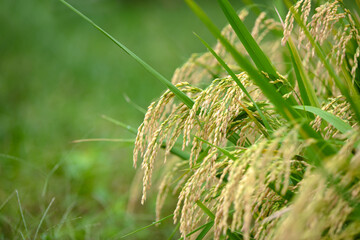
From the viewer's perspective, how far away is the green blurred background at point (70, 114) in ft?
7.28

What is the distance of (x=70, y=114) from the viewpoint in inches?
157

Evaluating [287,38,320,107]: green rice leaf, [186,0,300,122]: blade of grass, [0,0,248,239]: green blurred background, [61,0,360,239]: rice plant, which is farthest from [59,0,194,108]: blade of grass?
[0,0,248,239]: green blurred background

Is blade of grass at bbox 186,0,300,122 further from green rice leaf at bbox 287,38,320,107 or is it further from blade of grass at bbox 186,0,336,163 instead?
green rice leaf at bbox 287,38,320,107

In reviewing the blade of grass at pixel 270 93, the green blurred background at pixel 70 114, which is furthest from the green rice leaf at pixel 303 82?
the green blurred background at pixel 70 114

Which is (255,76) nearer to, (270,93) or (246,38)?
(270,93)

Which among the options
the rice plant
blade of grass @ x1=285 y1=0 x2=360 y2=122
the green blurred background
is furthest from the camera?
the green blurred background

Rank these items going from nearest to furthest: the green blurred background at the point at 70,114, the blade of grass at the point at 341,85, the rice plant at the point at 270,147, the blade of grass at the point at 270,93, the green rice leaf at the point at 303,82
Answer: the rice plant at the point at 270,147 < the blade of grass at the point at 270,93 < the blade of grass at the point at 341,85 < the green rice leaf at the point at 303,82 < the green blurred background at the point at 70,114

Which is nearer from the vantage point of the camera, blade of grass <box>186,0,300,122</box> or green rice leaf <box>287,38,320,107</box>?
blade of grass <box>186,0,300,122</box>

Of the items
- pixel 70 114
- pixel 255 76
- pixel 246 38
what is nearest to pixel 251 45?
pixel 246 38

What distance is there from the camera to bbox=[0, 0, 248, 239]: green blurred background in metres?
2.22

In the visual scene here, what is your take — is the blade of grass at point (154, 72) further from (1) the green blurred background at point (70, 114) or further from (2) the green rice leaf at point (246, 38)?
(1) the green blurred background at point (70, 114)

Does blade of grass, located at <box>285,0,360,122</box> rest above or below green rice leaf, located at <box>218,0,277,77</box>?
below

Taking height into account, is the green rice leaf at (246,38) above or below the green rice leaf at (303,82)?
above

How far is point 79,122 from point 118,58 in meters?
2.77
